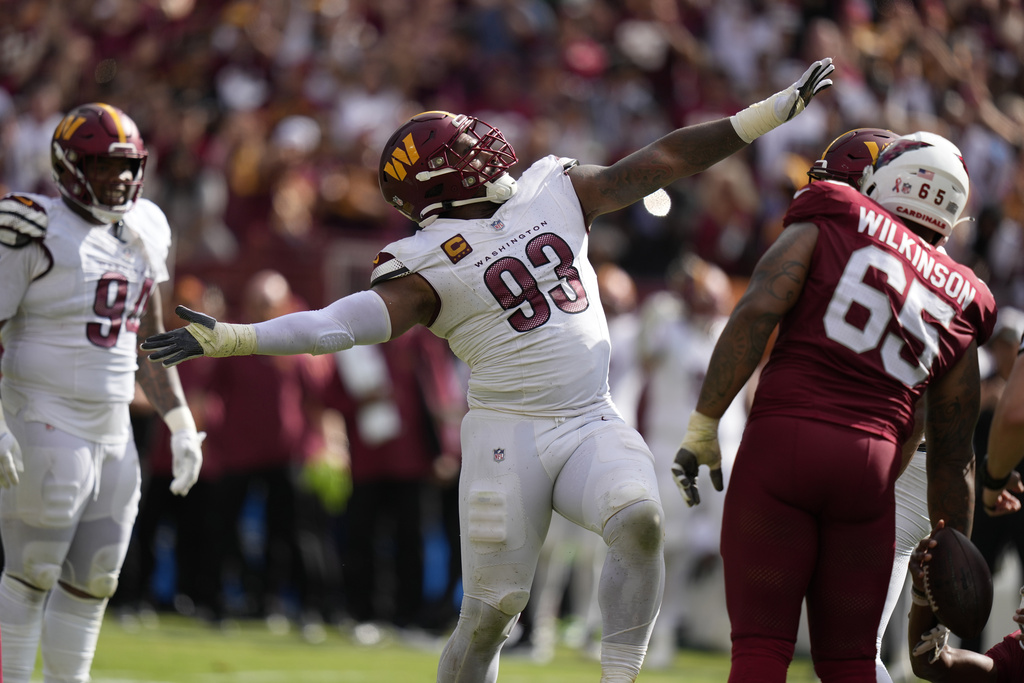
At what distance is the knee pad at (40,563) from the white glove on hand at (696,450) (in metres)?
2.56

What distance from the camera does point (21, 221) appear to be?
202 inches

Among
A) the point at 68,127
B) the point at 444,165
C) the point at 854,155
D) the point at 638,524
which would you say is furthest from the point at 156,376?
the point at 854,155

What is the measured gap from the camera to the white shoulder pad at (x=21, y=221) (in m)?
5.09

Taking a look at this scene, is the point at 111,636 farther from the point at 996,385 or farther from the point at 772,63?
the point at 772,63

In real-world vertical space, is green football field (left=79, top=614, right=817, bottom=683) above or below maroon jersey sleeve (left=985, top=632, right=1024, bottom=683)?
below

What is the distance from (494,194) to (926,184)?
148cm

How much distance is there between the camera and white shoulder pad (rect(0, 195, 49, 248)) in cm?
509

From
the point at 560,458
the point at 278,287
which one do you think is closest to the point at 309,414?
the point at 278,287

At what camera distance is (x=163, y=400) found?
5.67 meters

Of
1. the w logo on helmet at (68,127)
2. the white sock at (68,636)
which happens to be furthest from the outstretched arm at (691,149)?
the white sock at (68,636)

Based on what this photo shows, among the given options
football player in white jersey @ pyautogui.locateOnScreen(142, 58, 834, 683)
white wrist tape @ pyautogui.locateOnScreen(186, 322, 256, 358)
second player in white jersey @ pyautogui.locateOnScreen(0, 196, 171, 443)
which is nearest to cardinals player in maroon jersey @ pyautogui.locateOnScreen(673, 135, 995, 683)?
football player in white jersey @ pyautogui.locateOnScreen(142, 58, 834, 683)

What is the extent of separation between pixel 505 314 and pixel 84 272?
72.0 inches

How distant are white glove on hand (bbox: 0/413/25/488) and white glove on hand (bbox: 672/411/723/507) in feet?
8.25

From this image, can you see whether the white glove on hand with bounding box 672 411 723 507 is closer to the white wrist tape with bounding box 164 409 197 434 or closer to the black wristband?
the black wristband
